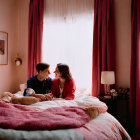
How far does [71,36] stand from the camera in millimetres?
3738

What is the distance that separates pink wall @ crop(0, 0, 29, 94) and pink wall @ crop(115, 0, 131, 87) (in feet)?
7.32

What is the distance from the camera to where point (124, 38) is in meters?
3.34

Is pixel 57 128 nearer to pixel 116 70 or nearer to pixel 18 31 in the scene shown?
pixel 116 70

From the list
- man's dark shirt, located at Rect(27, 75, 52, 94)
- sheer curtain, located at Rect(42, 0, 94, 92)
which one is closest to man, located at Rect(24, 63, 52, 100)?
man's dark shirt, located at Rect(27, 75, 52, 94)

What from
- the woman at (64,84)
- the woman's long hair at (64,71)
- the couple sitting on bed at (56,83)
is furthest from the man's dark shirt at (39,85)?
the woman's long hair at (64,71)

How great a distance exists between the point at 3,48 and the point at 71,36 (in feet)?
5.28

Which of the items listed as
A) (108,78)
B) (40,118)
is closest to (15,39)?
(108,78)

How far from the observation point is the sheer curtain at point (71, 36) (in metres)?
3.61

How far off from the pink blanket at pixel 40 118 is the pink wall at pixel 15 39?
249cm

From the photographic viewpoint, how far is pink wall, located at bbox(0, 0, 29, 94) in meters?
4.05

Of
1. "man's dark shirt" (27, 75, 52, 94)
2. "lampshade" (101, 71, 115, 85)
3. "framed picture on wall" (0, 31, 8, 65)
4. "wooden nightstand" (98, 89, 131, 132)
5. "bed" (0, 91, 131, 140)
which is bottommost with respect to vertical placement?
"wooden nightstand" (98, 89, 131, 132)

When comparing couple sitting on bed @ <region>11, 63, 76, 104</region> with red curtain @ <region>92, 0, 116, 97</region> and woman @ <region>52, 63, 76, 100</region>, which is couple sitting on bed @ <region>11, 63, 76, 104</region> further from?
red curtain @ <region>92, 0, 116, 97</region>

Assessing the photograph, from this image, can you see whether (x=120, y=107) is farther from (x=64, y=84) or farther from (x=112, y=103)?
(x=64, y=84)

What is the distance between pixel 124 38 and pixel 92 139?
252cm
